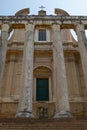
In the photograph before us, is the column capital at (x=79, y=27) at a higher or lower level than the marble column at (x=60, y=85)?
higher

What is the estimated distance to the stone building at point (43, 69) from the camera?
45.8ft

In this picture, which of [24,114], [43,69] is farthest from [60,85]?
[43,69]

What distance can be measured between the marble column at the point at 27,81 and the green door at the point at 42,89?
4875mm

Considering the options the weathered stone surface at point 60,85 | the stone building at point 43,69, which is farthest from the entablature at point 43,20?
the weathered stone surface at point 60,85

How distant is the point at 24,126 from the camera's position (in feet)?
35.4

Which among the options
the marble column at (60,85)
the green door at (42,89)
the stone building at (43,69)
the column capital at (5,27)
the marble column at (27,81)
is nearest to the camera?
the marble column at (27,81)

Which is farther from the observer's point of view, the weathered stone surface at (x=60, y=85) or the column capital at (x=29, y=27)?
the column capital at (x=29, y=27)

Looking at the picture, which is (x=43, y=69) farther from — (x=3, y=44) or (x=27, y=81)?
(x=27, y=81)

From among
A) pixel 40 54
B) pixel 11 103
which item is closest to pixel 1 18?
pixel 40 54

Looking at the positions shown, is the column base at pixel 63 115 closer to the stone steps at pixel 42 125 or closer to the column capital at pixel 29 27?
the stone steps at pixel 42 125

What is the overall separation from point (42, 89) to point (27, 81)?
585 cm

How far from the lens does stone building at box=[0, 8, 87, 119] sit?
45.8 feet

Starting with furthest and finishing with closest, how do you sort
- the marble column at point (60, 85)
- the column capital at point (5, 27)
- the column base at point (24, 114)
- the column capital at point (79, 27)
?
1. the column capital at point (79, 27)
2. the column capital at point (5, 27)
3. the marble column at point (60, 85)
4. the column base at point (24, 114)

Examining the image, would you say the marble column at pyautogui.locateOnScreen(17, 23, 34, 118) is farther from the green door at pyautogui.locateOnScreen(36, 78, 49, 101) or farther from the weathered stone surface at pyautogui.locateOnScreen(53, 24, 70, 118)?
the green door at pyautogui.locateOnScreen(36, 78, 49, 101)
